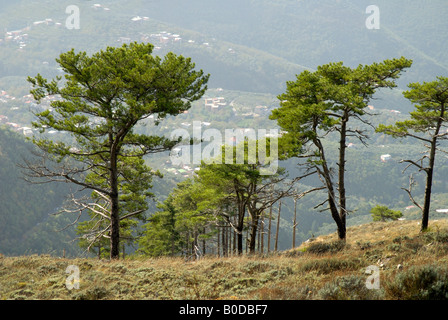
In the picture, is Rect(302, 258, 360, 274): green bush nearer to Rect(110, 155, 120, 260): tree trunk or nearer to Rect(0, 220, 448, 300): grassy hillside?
Rect(0, 220, 448, 300): grassy hillside

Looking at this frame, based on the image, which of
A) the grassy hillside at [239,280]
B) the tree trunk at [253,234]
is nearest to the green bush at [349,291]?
the grassy hillside at [239,280]

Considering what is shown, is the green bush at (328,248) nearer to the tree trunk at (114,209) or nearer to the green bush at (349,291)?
the green bush at (349,291)

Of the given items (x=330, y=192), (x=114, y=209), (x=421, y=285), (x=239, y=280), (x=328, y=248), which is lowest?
(x=328, y=248)

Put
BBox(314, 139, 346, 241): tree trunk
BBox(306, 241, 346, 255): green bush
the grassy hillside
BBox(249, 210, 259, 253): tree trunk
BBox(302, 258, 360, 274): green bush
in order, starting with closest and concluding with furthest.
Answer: the grassy hillside, BBox(302, 258, 360, 274): green bush, BBox(306, 241, 346, 255): green bush, BBox(314, 139, 346, 241): tree trunk, BBox(249, 210, 259, 253): tree trunk

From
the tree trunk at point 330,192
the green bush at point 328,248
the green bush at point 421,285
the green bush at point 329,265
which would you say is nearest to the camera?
the green bush at point 421,285

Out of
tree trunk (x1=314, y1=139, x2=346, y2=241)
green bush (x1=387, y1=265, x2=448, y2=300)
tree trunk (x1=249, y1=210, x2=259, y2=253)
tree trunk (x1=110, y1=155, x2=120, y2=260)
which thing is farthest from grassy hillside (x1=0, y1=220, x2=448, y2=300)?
tree trunk (x1=249, y1=210, x2=259, y2=253)

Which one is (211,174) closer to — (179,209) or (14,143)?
(179,209)

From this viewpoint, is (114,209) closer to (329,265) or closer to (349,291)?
(329,265)

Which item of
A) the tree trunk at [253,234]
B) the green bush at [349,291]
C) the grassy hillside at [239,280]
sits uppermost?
the green bush at [349,291]

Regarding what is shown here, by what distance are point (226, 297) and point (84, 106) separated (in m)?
9.06

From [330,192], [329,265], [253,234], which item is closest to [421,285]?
[329,265]

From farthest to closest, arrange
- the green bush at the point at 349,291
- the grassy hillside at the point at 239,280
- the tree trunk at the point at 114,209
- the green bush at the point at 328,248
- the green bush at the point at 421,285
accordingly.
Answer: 1. the green bush at the point at 328,248
2. the tree trunk at the point at 114,209
3. the grassy hillside at the point at 239,280
4. the green bush at the point at 349,291
5. the green bush at the point at 421,285

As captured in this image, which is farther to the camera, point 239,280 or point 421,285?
point 239,280
